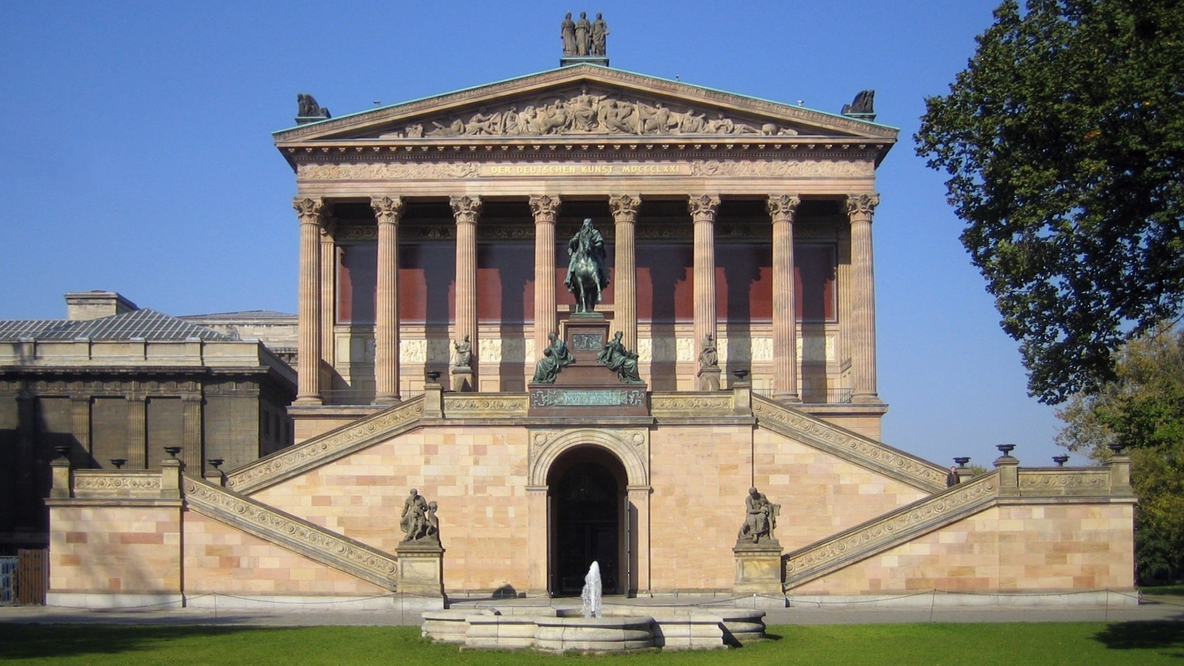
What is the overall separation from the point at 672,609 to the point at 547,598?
1235 centimetres

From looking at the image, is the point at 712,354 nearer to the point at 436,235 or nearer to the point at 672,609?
the point at 436,235

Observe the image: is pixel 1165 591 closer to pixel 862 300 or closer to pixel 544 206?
pixel 862 300

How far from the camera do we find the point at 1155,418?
1335 inches

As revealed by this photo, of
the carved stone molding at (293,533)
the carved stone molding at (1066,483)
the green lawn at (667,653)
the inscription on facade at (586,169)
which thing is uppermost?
the inscription on facade at (586,169)

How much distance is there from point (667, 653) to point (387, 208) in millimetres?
36228

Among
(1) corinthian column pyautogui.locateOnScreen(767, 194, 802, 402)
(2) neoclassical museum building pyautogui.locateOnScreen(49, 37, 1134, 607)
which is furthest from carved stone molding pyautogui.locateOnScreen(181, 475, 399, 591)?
(1) corinthian column pyautogui.locateOnScreen(767, 194, 802, 402)

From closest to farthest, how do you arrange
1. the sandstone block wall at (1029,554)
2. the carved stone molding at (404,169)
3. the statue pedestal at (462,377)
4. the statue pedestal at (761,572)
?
the statue pedestal at (761,572) < the sandstone block wall at (1029,554) < the statue pedestal at (462,377) < the carved stone molding at (404,169)

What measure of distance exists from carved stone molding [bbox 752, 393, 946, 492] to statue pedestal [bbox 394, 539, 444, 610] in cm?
1310

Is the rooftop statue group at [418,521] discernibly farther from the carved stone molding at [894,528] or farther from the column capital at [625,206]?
the column capital at [625,206]

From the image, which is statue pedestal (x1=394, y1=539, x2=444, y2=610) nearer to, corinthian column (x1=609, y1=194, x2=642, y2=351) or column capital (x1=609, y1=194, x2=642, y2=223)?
corinthian column (x1=609, y1=194, x2=642, y2=351)

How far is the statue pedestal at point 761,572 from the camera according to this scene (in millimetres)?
44969

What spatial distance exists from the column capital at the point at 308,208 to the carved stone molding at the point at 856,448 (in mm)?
22146

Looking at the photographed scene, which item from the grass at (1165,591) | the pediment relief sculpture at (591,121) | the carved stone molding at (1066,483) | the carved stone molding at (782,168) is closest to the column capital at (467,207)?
the pediment relief sculpture at (591,121)

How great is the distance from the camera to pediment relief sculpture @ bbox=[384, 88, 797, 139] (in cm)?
6612
